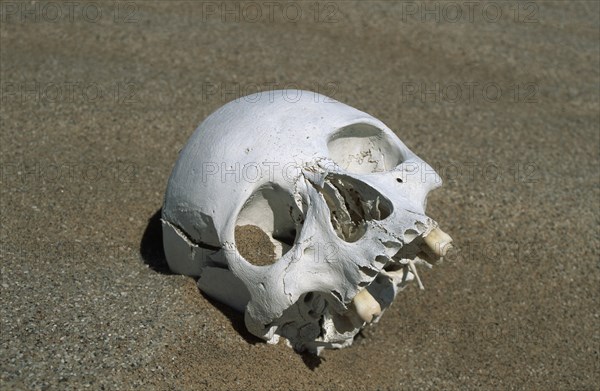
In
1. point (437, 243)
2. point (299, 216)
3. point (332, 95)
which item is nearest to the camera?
point (437, 243)

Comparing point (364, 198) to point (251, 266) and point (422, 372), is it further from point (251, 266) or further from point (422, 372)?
point (422, 372)

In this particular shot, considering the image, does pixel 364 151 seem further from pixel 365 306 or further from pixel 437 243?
→ pixel 365 306

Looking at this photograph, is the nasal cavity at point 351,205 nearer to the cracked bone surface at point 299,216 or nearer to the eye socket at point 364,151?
the cracked bone surface at point 299,216

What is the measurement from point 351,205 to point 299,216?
0.25 metres

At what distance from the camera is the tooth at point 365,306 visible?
124 inches

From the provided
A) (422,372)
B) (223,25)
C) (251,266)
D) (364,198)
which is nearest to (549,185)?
(422,372)

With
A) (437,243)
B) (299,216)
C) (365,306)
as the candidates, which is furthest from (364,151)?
(365,306)

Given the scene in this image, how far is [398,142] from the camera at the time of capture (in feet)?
11.6

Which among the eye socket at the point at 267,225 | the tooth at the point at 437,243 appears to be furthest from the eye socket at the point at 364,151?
the tooth at the point at 437,243

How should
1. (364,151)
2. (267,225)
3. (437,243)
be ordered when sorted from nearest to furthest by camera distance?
(437,243), (267,225), (364,151)

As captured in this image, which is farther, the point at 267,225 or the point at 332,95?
the point at 332,95

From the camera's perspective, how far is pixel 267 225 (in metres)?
3.43

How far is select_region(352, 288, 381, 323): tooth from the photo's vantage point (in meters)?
3.14

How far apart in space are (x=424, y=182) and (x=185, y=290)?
126 centimetres
